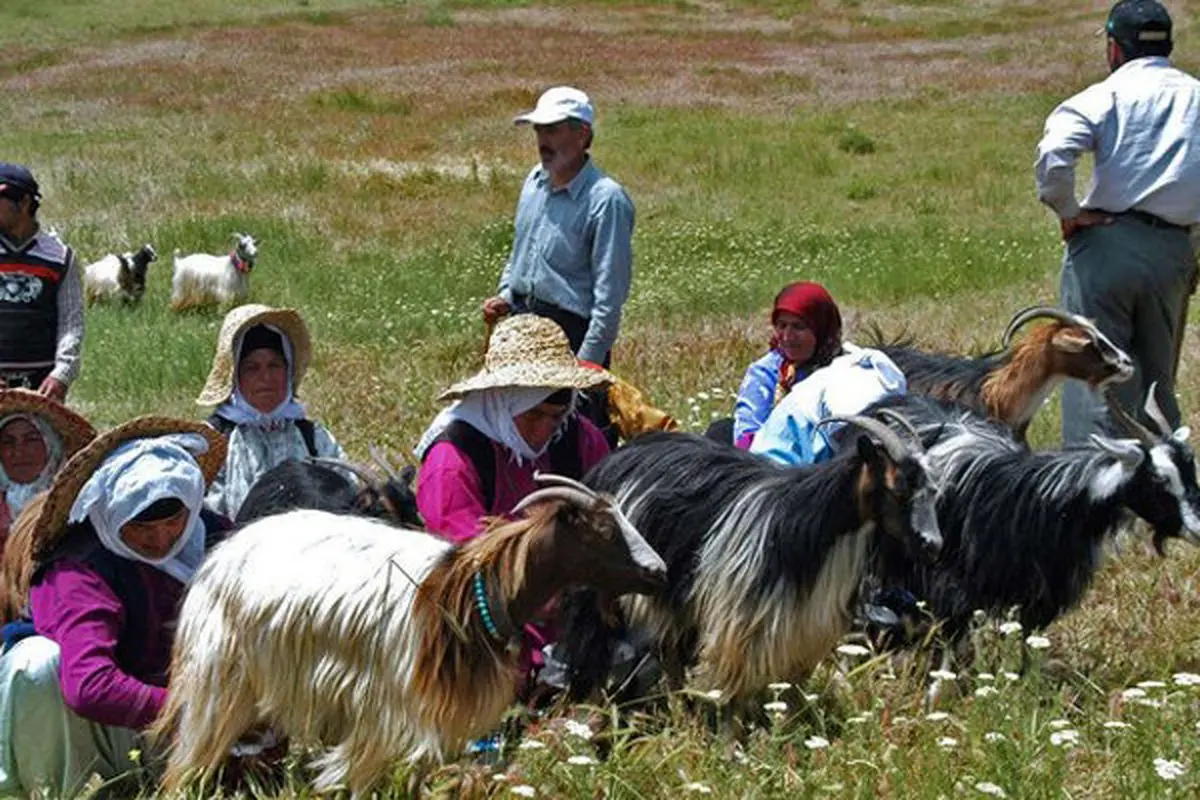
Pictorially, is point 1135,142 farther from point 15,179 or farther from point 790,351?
point 15,179

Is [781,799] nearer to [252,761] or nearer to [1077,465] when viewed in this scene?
[252,761]

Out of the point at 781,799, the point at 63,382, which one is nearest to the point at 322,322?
the point at 63,382

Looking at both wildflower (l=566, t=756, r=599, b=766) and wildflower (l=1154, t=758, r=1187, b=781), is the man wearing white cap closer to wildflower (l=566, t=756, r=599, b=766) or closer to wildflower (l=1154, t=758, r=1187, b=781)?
wildflower (l=566, t=756, r=599, b=766)

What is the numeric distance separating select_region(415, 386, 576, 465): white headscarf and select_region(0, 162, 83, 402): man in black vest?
8.48 ft

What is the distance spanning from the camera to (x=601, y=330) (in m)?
6.96

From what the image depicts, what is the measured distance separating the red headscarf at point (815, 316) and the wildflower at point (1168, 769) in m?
3.02

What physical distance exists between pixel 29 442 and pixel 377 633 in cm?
194

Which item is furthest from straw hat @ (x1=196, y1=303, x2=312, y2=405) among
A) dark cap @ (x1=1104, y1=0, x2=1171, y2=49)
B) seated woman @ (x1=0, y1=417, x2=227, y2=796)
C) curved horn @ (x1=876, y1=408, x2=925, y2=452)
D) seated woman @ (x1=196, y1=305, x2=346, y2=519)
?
dark cap @ (x1=1104, y1=0, x2=1171, y2=49)

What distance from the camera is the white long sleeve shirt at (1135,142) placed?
271 inches

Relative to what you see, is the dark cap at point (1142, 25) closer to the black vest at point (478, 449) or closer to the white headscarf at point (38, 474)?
the black vest at point (478, 449)

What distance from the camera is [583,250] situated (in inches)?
279

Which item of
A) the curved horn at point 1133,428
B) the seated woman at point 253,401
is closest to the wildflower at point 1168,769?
the curved horn at point 1133,428

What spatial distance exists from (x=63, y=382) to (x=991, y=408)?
4.10 metres

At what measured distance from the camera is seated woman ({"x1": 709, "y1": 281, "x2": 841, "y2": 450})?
21.3 feet
